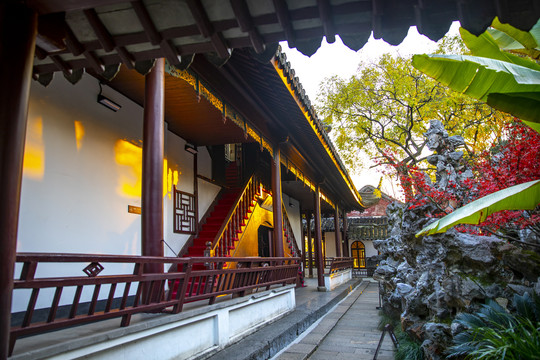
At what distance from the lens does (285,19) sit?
204cm

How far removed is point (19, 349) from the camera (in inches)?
102

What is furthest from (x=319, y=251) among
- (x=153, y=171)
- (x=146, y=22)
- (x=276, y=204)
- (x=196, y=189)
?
(x=146, y=22)

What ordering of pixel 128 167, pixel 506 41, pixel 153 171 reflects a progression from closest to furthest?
pixel 153 171, pixel 506 41, pixel 128 167

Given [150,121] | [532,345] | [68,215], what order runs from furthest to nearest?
[68,215]
[150,121]
[532,345]

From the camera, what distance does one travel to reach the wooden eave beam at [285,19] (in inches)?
77.4

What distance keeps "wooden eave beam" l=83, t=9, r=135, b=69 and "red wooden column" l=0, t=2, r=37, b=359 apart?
10.9 inches

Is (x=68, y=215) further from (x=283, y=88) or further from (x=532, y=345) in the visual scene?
(x=532, y=345)

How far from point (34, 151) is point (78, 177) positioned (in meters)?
0.82

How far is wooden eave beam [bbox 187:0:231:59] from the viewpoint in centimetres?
199

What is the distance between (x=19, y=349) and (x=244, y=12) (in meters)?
2.72

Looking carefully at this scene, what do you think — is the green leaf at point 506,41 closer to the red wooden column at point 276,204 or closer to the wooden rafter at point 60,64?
the wooden rafter at point 60,64

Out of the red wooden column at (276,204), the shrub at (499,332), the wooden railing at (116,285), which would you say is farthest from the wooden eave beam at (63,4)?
the red wooden column at (276,204)

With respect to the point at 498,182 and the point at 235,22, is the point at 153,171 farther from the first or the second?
the point at 498,182

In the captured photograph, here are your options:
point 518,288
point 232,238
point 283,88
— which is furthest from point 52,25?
point 232,238
